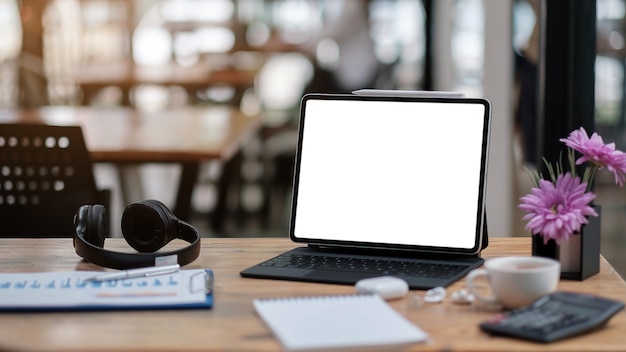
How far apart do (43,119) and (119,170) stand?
901 mm

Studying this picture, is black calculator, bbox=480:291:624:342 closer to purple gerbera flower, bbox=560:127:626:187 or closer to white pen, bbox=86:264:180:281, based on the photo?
purple gerbera flower, bbox=560:127:626:187

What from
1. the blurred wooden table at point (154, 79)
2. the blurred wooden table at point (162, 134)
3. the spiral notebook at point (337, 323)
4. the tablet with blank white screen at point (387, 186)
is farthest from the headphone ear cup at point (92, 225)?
the blurred wooden table at point (154, 79)

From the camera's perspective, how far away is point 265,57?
30.5 ft

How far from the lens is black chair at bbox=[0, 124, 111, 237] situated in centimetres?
271

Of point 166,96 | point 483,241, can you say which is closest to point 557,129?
point 483,241

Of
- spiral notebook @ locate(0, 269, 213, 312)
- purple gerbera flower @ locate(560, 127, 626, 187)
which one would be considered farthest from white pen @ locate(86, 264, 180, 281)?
purple gerbera flower @ locate(560, 127, 626, 187)

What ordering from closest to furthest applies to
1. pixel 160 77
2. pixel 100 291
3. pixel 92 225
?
pixel 100 291, pixel 92 225, pixel 160 77

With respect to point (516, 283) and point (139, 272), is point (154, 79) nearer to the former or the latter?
point (139, 272)

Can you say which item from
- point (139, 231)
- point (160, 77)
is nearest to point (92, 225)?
point (139, 231)

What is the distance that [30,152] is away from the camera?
2.75m

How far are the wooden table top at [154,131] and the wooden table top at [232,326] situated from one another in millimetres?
1588

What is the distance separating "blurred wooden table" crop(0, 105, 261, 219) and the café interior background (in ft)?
2.52

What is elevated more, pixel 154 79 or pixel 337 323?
pixel 154 79

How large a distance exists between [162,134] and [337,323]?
8.08 feet
